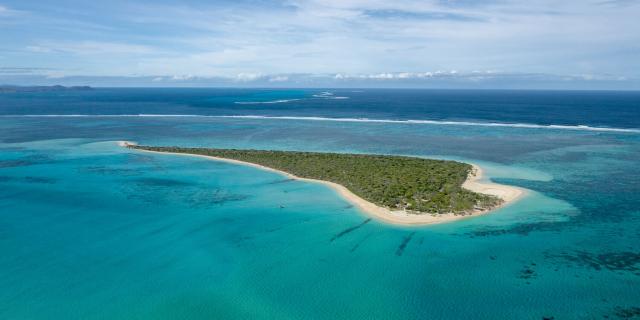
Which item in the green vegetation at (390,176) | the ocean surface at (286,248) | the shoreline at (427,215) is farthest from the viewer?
the green vegetation at (390,176)

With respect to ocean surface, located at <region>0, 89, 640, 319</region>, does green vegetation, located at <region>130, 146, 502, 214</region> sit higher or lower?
higher

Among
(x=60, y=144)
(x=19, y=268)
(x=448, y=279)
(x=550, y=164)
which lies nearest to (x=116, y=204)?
(x=19, y=268)

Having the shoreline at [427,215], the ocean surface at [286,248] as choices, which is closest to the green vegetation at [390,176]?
the shoreline at [427,215]

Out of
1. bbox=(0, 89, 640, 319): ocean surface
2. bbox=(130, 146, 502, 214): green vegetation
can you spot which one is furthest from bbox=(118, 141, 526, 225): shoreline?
bbox=(0, 89, 640, 319): ocean surface

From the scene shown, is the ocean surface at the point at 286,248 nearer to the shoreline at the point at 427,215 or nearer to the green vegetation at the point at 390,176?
the shoreline at the point at 427,215

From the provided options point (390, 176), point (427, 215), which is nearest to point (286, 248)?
point (427, 215)

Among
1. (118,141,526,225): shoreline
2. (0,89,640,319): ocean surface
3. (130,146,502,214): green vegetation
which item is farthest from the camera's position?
(130,146,502,214): green vegetation

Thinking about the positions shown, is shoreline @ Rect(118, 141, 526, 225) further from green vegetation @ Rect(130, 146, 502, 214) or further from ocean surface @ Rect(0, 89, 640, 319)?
ocean surface @ Rect(0, 89, 640, 319)

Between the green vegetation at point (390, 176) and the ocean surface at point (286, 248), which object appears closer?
the ocean surface at point (286, 248)

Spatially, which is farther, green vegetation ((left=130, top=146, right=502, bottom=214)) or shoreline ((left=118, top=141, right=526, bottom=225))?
green vegetation ((left=130, top=146, right=502, bottom=214))
